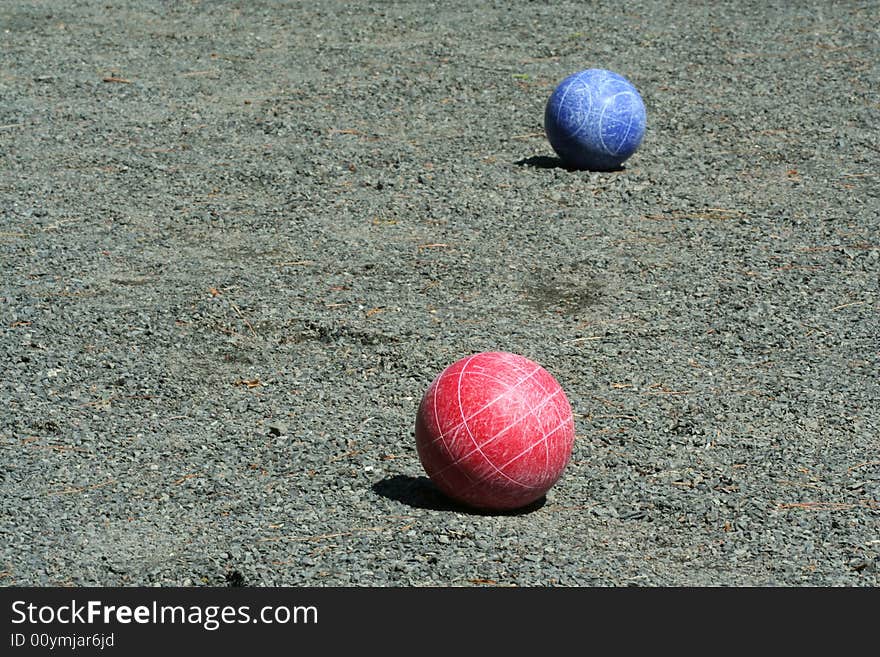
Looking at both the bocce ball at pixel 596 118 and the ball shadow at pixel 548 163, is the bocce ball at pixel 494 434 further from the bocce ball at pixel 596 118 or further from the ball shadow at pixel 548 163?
the ball shadow at pixel 548 163

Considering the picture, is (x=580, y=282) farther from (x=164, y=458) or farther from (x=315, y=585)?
(x=315, y=585)

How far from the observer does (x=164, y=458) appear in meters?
6.45

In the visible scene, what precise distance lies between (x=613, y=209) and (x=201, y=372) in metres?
4.37

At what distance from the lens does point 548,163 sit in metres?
11.4

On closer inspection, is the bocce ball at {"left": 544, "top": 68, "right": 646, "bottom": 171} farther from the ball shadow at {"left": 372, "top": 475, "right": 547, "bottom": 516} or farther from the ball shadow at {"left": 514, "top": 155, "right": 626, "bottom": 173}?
the ball shadow at {"left": 372, "top": 475, "right": 547, "bottom": 516}

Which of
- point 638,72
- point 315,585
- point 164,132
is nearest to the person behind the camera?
point 315,585

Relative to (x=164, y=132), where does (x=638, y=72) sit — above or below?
above

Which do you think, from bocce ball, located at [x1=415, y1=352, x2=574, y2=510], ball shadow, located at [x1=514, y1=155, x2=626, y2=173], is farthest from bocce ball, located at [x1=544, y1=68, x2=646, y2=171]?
bocce ball, located at [x1=415, y1=352, x2=574, y2=510]

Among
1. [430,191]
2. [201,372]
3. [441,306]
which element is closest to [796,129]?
[430,191]

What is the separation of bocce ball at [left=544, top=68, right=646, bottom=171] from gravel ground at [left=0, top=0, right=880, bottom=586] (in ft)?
0.86

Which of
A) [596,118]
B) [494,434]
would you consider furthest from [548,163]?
[494,434]

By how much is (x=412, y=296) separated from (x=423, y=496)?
2791 mm

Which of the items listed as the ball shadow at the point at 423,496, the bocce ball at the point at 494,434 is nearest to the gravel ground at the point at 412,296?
the ball shadow at the point at 423,496

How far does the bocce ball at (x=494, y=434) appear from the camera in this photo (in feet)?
18.7
